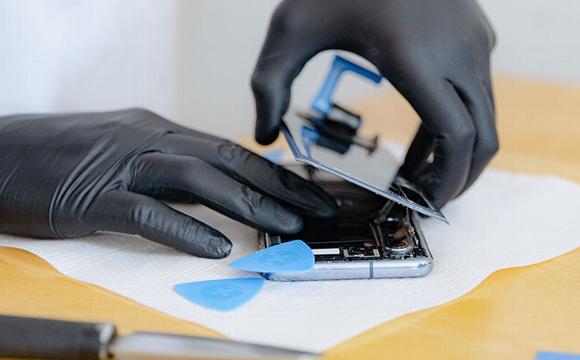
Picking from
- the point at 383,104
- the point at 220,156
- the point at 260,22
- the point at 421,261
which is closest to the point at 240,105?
the point at 260,22

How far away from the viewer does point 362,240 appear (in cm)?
69

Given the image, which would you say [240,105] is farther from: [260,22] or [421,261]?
[421,261]

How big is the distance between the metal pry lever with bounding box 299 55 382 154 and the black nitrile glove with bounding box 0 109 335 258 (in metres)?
0.11

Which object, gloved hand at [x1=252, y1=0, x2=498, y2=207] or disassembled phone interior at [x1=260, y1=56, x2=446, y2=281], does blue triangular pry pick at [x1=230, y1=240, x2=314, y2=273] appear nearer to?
disassembled phone interior at [x1=260, y1=56, x2=446, y2=281]

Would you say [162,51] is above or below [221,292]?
above

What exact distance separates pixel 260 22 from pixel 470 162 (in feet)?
3.35

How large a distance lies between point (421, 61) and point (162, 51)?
470mm

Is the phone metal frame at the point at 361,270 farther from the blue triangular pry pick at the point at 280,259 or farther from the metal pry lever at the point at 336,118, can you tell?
the metal pry lever at the point at 336,118

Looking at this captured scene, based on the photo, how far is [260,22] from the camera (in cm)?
172

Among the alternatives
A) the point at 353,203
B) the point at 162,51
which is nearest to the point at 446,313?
the point at 353,203

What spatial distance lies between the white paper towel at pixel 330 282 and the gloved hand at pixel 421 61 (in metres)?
0.06

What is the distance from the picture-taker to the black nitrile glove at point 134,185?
69 cm

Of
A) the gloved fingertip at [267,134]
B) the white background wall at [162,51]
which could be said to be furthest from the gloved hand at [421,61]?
the white background wall at [162,51]

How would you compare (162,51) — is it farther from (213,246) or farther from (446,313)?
(446,313)
